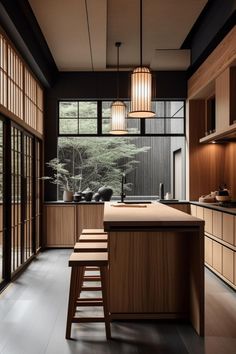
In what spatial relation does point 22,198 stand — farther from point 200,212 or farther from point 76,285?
point 200,212

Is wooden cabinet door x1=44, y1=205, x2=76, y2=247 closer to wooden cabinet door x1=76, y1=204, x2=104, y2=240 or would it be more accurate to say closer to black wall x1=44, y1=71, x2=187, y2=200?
wooden cabinet door x1=76, y1=204, x2=104, y2=240

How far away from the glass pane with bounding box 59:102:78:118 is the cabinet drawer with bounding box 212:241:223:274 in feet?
12.0

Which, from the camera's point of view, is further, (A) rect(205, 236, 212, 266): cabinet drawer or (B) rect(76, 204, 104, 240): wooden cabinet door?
(B) rect(76, 204, 104, 240): wooden cabinet door

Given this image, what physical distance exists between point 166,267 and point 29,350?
1.22 m

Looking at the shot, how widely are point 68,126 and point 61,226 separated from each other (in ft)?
6.16

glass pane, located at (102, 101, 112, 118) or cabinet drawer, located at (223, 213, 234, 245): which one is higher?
glass pane, located at (102, 101, 112, 118)

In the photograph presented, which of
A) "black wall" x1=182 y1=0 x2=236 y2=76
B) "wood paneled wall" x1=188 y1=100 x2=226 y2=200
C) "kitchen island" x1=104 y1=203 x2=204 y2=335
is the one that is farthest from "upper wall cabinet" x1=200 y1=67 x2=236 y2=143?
"kitchen island" x1=104 y1=203 x2=204 y2=335

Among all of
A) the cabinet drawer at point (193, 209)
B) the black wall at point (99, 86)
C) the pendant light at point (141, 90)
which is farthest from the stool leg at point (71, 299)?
the black wall at point (99, 86)

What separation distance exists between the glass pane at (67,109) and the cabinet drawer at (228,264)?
3947mm

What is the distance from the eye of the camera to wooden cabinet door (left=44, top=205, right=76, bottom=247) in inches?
260

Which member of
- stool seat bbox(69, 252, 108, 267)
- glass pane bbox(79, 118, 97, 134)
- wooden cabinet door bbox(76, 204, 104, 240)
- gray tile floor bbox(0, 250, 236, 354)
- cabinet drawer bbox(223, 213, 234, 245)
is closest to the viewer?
gray tile floor bbox(0, 250, 236, 354)

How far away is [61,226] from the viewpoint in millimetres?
6625

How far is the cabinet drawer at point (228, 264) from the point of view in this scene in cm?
410

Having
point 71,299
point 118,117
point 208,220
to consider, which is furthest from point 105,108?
point 71,299
